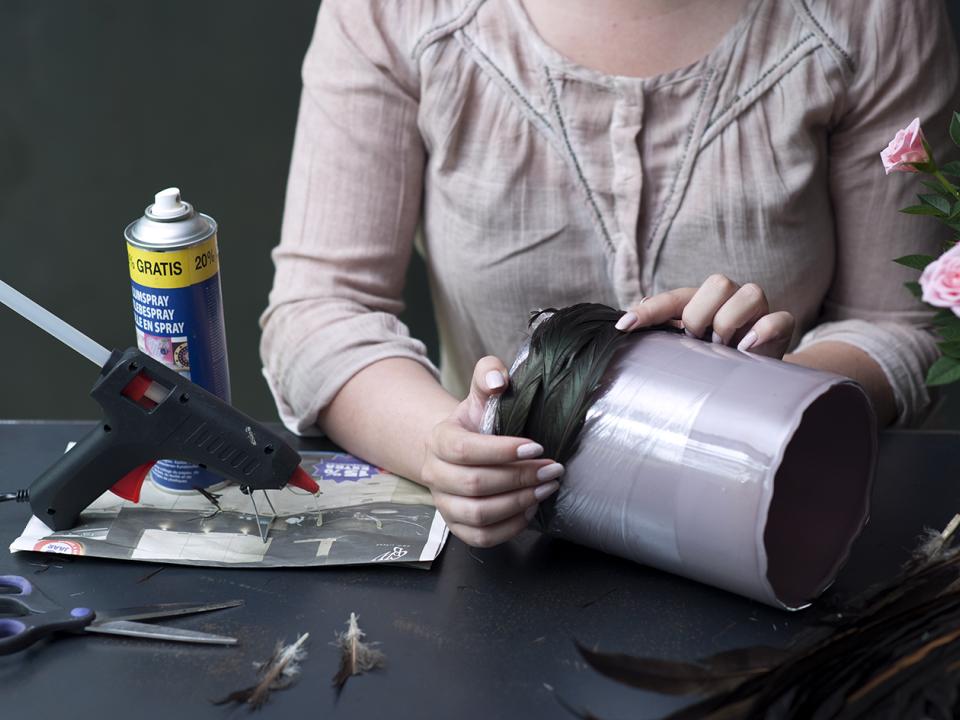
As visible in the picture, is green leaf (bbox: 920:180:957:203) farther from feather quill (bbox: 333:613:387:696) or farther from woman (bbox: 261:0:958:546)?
feather quill (bbox: 333:613:387:696)

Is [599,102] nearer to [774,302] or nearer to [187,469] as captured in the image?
[774,302]

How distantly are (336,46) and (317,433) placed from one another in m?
0.34

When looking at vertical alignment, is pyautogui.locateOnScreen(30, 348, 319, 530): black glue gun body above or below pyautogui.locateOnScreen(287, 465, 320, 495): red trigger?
above

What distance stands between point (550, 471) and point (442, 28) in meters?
0.47

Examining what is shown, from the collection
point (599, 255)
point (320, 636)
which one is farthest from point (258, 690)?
point (599, 255)

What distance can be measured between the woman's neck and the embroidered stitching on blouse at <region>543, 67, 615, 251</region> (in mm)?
33

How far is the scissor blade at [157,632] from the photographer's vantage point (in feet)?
2.13

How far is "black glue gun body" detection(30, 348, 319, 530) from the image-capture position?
0.71m

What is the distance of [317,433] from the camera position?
0.91 metres

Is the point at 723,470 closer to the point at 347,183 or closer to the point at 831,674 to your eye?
the point at 831,674

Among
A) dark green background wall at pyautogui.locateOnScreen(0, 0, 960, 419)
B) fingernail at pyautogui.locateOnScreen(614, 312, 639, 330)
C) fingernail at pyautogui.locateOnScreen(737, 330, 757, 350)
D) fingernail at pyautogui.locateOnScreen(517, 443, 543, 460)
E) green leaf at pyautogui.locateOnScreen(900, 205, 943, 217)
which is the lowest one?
dark green background wall at pyautogui.locateOnScreen(0, 0, 960, 419)

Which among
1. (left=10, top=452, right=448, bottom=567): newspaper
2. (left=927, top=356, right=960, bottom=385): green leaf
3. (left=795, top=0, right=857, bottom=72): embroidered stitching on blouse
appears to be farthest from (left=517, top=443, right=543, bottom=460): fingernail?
(left=795, top=0, right=857, bottom=72): embroidered stitching on blouse

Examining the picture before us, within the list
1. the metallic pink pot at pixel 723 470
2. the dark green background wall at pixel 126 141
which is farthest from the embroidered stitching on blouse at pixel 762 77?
the dark green background wall at pixel 126 141

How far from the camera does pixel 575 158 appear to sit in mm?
971
